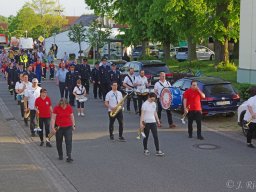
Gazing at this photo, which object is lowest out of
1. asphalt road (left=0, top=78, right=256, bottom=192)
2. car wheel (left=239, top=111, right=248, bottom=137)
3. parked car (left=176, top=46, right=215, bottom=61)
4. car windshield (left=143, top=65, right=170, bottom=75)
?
asphalt road (left=0, top=78, right=256, bottom=192)

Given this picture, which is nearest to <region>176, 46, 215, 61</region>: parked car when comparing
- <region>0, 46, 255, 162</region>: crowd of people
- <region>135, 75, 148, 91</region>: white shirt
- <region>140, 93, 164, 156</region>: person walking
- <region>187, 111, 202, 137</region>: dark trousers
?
<region>0, 46, 255, 162</region>: crowd of people

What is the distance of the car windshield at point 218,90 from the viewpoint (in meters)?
16.3

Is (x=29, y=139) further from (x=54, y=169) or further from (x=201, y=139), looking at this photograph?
(x=201, y=139)

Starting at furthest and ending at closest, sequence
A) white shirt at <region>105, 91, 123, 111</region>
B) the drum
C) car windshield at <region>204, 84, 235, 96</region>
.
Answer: car windshield at <region>204, 84, 235, 96</region>, the drum, white shirt at <region>105, 91, 123, 111</region>

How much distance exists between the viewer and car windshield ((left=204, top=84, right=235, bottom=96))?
1634 cm

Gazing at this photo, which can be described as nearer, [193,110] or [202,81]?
[193,110]

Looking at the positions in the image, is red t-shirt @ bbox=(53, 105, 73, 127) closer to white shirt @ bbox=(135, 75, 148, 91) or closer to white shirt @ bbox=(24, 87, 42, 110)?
white shirt @ bbox=(24, 87, 42, 110)

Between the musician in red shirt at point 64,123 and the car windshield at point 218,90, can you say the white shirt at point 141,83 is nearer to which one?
the car windshield at point 218,90

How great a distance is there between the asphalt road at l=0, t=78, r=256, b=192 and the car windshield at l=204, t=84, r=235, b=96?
1.94m

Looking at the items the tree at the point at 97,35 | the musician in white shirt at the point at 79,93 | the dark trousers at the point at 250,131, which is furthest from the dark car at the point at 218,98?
the tree at the point at 97,35

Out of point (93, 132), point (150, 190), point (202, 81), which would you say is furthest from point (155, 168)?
point (202, 81)

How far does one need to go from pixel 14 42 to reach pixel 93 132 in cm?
5621

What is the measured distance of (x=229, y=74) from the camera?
29.8 meters

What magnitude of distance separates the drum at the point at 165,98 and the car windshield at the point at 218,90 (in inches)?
60.3
